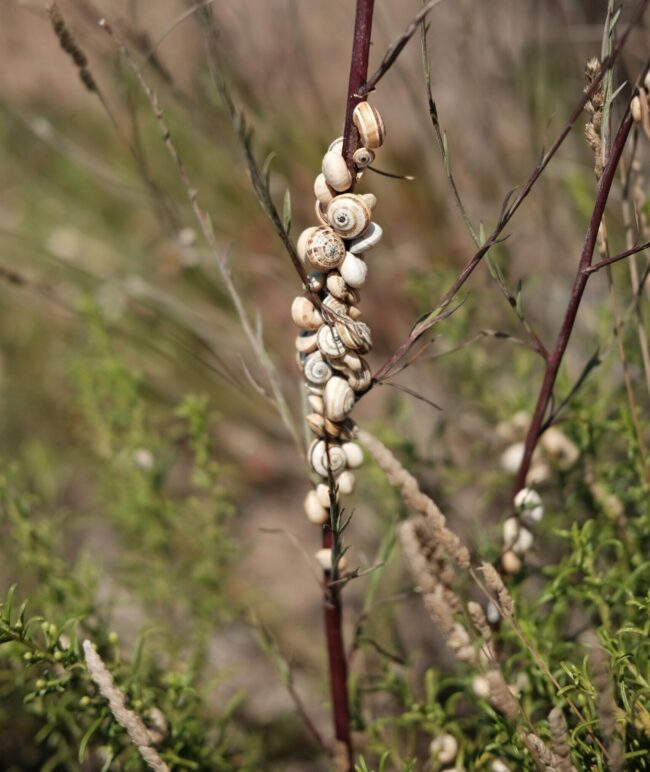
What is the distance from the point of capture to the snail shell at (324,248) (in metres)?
0.60

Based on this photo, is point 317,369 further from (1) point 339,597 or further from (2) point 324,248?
(1) point 339,597

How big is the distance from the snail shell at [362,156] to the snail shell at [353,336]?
0.12m

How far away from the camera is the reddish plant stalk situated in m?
0.59

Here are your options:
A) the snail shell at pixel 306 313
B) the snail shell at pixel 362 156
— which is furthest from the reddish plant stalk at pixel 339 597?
the snail shell at pixel 306 313

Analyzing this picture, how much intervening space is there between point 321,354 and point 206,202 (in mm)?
1397

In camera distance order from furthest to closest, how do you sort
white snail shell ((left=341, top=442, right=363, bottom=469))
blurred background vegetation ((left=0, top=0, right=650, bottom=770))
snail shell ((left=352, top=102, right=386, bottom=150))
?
blurred background vegetation ((left=0, top=0, right=650, bottom=770)) < white snail shell ((left=341, top=442, right=363, bottom=469)) < snail shell ((left=352, top=102, right=386, bottom=150))

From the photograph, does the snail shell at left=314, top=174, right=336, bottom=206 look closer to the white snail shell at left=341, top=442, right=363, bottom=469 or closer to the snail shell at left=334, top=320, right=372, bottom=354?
the snail shell at left=334, top=320, right=372, bottom=354

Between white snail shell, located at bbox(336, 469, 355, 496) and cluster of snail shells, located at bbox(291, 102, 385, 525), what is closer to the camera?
cluster of snail shells, located at bbox(291, 102, 385, 525)

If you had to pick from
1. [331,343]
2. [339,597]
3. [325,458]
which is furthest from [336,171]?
[339,597]

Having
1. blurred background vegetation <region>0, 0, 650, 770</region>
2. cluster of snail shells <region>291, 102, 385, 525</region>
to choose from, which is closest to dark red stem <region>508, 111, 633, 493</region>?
blurred background vegetation <region>0, 0, 650, 770</region>

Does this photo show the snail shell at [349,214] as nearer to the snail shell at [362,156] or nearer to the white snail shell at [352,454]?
→ the snail shell at [362,156]

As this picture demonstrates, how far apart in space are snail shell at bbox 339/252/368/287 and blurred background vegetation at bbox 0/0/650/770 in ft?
0.34

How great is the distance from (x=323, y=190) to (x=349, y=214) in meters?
0.04

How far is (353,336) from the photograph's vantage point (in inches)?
24.1
